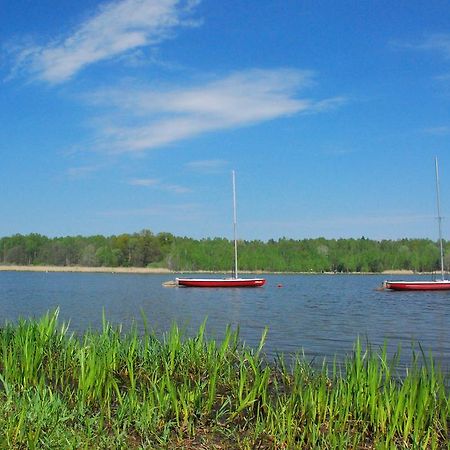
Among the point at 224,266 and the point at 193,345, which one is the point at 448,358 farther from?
the point at 224,266

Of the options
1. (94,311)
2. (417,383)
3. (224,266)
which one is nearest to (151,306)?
(94,311)

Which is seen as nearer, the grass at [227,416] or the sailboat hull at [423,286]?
the grass at [227,416]

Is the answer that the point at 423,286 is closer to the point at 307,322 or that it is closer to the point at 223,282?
the point at 223,282

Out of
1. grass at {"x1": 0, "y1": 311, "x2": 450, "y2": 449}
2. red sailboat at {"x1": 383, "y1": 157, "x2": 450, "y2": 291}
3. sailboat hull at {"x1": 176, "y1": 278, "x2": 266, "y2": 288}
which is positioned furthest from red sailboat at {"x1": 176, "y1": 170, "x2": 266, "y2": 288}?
grass at {"x1": 0, "y1": 311, "x2": 450, "y2": 449}

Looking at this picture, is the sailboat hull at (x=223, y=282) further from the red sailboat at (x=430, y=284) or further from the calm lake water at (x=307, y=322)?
the calm lake water at (x=307, y=322)

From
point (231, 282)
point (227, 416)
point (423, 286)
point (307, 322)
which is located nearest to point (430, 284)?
point (423, 286)

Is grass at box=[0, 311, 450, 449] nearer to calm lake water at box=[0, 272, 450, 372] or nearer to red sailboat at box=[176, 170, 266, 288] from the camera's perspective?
calm lake water at box=[0, 272, 450, 372]

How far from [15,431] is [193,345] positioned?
5.15m

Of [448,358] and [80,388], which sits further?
[448,358]

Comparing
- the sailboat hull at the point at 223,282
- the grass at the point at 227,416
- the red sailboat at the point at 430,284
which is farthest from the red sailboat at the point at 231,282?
the grass at the point at 227,416

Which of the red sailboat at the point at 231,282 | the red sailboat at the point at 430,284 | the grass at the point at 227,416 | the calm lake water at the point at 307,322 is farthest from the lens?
the red sailboat at the point at 231,282

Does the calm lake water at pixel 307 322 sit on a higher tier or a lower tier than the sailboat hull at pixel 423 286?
lower

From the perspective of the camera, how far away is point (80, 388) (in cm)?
1011

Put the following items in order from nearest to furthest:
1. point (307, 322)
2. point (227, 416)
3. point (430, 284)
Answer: point (227, 416) → point (307, 322) → point (430, 284)
